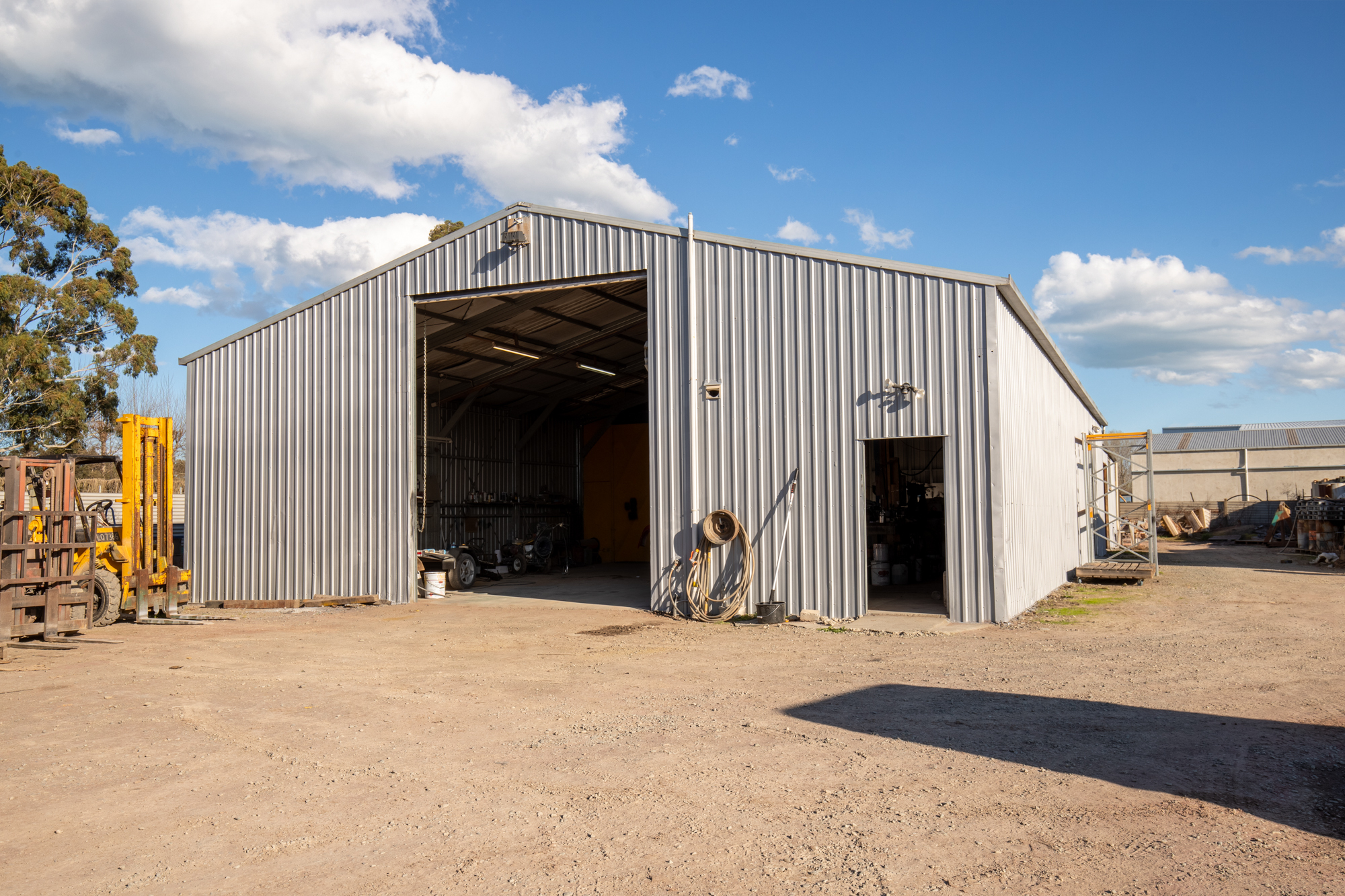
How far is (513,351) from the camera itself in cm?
1911

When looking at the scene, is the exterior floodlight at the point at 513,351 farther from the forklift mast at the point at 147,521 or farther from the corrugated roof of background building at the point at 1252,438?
the corrugated roof of background building at the point at 1252,438

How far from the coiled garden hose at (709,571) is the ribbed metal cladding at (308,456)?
4.85 meters

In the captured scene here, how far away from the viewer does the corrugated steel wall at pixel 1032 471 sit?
11.6 meters

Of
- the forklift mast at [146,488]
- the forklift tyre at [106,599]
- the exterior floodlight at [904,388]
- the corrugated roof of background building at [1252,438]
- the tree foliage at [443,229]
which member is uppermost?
the tree foliage at [443,229]

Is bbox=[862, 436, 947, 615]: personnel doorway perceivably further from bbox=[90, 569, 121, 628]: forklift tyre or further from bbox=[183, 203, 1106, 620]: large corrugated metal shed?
bbox=[90, 569, 121, 628]: forklift tyre

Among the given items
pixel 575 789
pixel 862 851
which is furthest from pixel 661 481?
pixel 862 851

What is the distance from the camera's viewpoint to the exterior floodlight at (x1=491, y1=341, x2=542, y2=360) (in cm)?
1874

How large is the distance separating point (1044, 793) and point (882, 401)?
7.75 metres

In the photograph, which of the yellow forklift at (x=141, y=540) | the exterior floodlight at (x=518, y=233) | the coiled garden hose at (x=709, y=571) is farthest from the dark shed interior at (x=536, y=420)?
the yellow forklift at (x=141, y=540)

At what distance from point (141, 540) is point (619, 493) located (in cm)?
1481

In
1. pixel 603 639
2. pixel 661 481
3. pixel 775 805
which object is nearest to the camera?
pixel 775 805

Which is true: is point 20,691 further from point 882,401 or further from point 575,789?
point 882,401

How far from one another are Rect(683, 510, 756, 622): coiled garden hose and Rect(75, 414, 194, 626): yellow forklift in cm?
707

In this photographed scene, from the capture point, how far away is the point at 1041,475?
14836mm
